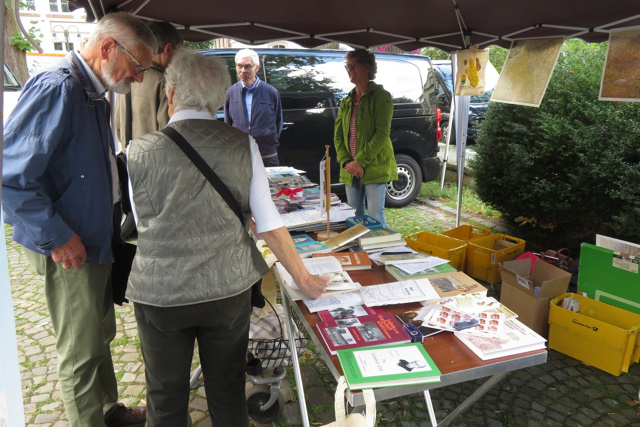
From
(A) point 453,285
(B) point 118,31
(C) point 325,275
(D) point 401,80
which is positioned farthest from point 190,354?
(D) point 401,80

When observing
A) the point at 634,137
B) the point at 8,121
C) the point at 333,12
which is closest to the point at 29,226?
the point at 8,121

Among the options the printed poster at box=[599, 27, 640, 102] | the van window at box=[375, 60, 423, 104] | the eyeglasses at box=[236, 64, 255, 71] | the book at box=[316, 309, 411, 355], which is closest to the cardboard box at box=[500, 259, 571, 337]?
the printed poster at box=[599, 27, 640, 102]

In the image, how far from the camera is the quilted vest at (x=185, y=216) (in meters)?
1.52

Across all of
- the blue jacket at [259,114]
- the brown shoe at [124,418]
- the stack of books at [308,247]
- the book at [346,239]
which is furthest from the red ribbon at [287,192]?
the brown shoe at [124,418]

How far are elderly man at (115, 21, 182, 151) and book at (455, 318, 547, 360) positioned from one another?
207 centimetres

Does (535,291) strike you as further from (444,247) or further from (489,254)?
(444,247)

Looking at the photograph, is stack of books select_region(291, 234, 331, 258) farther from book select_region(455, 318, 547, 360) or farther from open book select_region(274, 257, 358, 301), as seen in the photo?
book select_region(455, 318, 547, 360)

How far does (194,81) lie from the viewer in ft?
5.16

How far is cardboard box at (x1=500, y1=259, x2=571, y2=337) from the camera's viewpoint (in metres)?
3.12

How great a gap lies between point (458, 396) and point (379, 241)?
1062 millimetres

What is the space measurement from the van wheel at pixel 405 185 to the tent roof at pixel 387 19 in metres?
2.33

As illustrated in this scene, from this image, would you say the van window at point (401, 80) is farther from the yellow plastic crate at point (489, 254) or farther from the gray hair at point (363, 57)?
the yellow plastic crate at point (489, 254)

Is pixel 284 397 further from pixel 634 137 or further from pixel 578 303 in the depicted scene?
pixel 634 137

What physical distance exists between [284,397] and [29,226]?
1.62 meters
